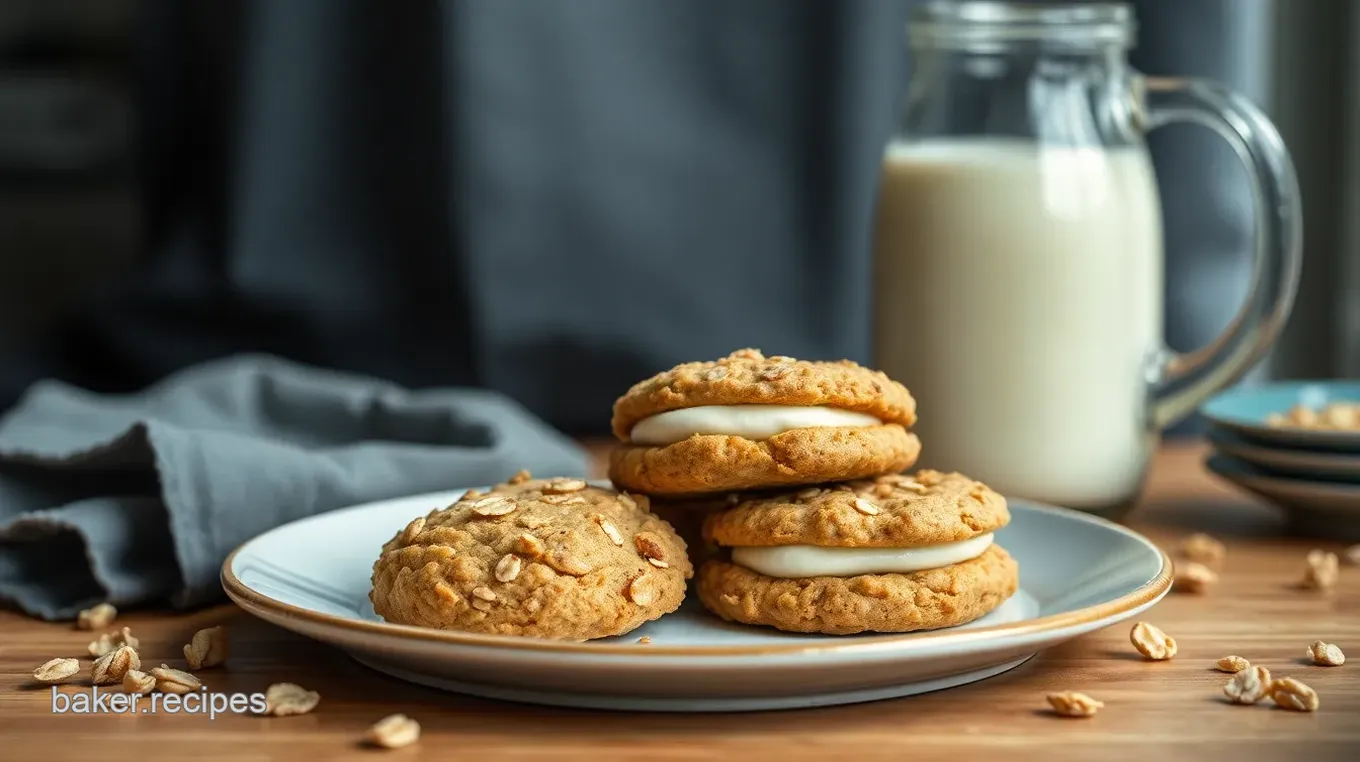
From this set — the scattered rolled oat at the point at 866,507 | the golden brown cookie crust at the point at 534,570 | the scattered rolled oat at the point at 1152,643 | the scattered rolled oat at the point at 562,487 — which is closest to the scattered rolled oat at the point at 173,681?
the golden brown cookie crust at the point at 534,570

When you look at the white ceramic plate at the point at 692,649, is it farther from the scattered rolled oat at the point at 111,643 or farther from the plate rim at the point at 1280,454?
the plate rim at the point at 1280,454

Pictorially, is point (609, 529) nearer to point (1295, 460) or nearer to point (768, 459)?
point (768, 459)

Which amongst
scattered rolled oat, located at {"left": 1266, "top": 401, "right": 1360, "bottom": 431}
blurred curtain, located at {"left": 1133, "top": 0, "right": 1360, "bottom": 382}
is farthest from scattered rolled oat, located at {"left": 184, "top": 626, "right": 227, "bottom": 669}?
blurred curtain, located at {"left": 1133, "top": 0, "right": 1360, "bottom": 382}

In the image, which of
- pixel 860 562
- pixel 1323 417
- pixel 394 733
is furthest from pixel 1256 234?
pixel 394 733

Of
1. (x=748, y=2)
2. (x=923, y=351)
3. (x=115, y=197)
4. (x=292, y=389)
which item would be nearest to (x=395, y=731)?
(x=923, y=351)

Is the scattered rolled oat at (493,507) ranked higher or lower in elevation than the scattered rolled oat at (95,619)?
higher

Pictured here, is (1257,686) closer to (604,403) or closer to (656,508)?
(656,508)

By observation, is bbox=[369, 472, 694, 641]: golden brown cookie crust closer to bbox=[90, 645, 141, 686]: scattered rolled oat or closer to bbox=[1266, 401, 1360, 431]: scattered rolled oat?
bbox=[90, 645, 141, 686]: scattered rolled oat
